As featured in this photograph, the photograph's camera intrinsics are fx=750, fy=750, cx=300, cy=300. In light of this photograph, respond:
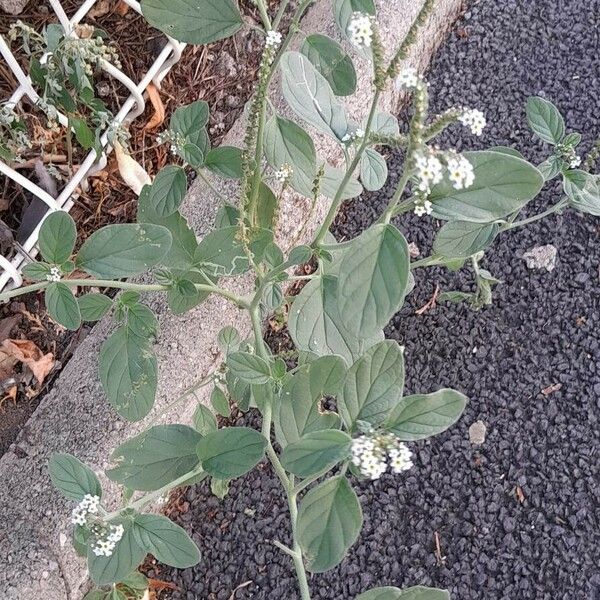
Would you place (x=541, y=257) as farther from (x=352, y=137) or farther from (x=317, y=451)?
(x=317, y=451)

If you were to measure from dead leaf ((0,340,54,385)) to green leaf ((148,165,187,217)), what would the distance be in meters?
0.57

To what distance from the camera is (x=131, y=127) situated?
66.2 inches

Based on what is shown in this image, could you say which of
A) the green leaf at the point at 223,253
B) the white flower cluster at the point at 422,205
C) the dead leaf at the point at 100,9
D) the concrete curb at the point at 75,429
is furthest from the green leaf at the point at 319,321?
the dead leaf at the point at 100,9

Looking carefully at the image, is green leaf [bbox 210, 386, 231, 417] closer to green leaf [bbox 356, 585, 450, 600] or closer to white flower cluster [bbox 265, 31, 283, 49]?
green leaf [bbox 356, 585, 450, 600]

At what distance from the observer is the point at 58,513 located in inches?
53.8

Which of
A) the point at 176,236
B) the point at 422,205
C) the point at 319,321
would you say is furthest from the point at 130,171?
the point at 422,205

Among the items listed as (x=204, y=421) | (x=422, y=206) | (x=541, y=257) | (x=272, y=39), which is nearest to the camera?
(x=422, y=206)

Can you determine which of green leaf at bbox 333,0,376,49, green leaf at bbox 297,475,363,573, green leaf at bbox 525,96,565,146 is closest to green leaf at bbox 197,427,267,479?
green leaf at bbox 297,475,363,573

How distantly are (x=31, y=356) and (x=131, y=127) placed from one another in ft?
1.80

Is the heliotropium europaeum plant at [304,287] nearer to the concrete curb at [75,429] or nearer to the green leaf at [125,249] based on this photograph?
the green leaf at [125,249]

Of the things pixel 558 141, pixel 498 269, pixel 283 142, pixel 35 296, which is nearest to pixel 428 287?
pixel 498 269

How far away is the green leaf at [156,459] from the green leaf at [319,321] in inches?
8.2

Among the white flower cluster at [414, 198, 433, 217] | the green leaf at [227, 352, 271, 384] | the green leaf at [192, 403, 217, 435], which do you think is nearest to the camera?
the white flower cluster at [414, 198, 433, 217]

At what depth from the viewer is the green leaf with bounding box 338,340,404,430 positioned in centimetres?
85
